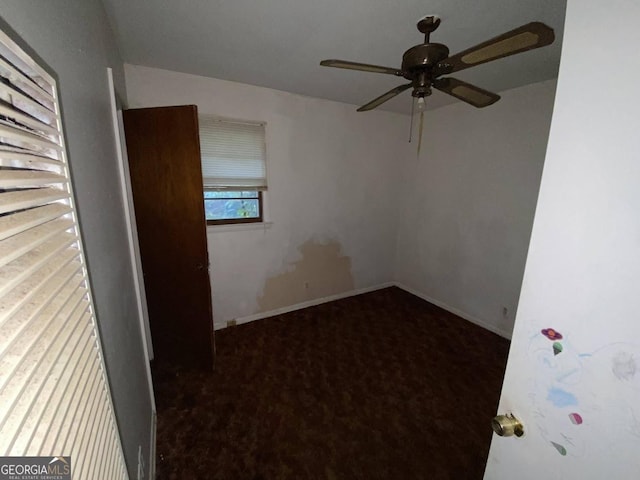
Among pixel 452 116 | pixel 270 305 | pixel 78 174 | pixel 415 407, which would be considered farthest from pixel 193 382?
pixel 452 116

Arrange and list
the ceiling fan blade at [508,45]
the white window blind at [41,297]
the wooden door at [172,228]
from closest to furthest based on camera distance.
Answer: the white window blind at [41,297]
the ceiling fan blade at [508,45]
the wooden door at [172,228]

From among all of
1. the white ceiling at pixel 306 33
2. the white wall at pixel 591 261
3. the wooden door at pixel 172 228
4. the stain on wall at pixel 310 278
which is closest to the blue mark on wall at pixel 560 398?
the white wall at pixel 591 261

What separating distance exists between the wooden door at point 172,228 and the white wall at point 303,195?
1.99 ft

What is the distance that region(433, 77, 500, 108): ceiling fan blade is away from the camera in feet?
4.38

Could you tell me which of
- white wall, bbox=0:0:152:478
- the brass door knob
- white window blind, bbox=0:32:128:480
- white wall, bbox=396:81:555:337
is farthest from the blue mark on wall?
white wall, bbox=396:81:555:337

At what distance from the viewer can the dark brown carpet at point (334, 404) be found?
1.46m

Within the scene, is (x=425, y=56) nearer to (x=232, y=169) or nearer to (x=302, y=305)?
(x=232, y=169)

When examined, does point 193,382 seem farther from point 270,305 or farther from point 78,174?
point 78,174

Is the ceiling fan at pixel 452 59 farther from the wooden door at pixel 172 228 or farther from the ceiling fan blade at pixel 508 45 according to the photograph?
the wooden door at pixel 172 228

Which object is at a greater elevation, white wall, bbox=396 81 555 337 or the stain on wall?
white wall, bbox=396 81 555 337

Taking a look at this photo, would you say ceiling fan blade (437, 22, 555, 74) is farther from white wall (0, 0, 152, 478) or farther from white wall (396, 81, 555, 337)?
white wall (396, 81, 555, 337)

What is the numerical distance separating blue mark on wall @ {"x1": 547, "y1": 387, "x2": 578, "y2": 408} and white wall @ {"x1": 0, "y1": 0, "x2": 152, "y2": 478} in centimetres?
123

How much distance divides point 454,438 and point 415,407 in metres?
0.28

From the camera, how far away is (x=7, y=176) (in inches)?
14.9
